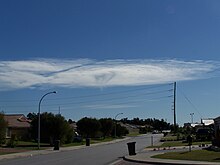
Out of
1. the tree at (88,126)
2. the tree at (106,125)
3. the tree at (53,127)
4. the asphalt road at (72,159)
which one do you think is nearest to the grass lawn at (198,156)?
the asphalt road at (72,159)

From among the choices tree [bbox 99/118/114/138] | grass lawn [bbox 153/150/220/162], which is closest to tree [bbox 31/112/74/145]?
grass lawn [bbox 153/150/220/162]

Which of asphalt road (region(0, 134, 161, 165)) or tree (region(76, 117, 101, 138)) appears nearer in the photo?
asphalt road (region(0, 134, 161, 165))

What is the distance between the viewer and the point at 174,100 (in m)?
94.7

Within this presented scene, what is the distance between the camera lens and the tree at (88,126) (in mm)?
106375

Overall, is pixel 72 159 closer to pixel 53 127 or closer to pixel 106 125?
pixel 53 127

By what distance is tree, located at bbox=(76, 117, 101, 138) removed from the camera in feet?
349

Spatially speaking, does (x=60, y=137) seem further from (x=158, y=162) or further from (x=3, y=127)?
(x=158, y=162)

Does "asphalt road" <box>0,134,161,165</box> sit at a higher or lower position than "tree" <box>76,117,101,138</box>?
lower

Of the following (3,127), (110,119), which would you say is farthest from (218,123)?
(110,119)

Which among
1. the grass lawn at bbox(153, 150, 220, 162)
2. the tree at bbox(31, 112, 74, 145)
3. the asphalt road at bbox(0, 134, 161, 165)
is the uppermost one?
the tree at bbox(31, 112, 74, 145)

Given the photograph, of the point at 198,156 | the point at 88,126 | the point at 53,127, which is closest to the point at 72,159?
the point at 198,156

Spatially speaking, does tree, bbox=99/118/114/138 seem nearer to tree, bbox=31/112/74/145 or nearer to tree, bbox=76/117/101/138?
tree, bbox=76/117/101/138

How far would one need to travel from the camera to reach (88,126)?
4198 inches

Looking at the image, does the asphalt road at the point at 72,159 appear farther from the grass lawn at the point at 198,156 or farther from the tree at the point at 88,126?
the tree at the point at 88,126
